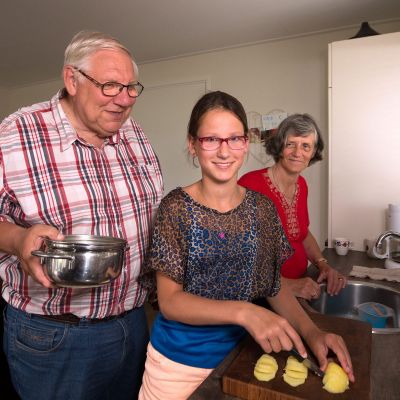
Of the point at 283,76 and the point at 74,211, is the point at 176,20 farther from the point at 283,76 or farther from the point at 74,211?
the point at 74,211

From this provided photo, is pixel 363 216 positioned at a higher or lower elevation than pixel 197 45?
lower

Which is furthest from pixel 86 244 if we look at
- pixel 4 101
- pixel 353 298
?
pixel 4 101

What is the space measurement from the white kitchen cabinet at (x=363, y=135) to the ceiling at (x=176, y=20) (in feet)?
1.68

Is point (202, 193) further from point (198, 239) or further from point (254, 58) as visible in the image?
point (254, 58)

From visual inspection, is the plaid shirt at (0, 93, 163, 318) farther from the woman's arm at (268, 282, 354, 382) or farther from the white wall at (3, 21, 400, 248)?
the white wall at (3, 21, 400, 248)

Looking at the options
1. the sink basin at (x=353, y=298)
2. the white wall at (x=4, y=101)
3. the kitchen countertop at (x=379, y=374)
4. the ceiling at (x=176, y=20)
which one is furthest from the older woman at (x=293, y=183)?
the white wall at (x=4, y=101)

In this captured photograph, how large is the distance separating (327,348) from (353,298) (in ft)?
3.01

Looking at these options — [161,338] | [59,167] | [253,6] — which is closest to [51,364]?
[161,338]

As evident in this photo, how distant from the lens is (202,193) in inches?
37.5

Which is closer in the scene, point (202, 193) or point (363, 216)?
point (202, 193)

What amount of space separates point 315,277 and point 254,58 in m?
2.34

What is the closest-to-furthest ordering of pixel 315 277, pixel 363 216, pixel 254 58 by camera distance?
pixel 315 277 → pixel 363 216 → pixel 254 58

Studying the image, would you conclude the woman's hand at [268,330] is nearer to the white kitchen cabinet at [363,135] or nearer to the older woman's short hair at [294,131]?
the older woman's short hair at [294,131]

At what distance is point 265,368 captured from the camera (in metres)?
0.69
